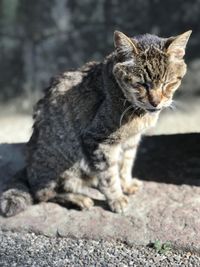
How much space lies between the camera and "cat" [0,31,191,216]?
4000 millimetres

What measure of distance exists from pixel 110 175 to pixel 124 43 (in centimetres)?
99

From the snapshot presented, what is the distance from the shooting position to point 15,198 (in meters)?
4.45

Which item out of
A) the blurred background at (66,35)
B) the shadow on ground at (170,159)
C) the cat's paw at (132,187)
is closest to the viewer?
the cat's paw at (132,187)

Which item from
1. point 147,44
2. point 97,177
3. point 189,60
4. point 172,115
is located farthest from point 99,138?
point 189,60

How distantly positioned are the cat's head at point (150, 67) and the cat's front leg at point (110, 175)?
0.44 m

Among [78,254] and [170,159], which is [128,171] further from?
[78,254]

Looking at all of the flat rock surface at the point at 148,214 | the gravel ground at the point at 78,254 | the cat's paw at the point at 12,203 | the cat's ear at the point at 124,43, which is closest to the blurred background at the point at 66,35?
the flat rock surface at the point at 148,214

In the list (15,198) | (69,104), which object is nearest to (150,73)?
(69,104)

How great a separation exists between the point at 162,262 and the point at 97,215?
2.20ft

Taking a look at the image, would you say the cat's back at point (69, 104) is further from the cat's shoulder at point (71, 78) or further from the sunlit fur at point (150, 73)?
the sunlit fur at point (150, 73)

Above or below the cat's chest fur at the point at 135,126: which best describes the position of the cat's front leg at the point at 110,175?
below

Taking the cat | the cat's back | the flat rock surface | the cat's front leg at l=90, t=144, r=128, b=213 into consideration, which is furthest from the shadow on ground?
the cat's back

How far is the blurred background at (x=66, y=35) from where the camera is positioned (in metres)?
7.99

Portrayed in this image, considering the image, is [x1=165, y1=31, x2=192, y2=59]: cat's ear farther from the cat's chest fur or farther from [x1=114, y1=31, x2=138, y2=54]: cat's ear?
the cat's chest fur
